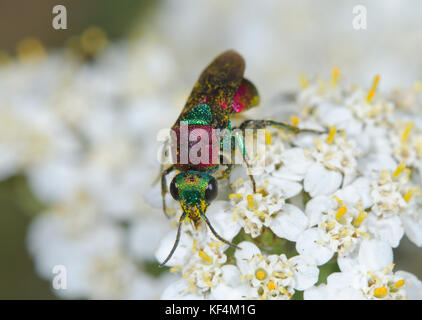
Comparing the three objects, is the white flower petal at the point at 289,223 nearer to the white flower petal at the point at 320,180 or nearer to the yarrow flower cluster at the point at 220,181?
the yarrow flower cluster at the point at 220,181

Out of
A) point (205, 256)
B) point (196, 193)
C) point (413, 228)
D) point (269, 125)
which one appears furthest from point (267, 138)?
point (413, 228)

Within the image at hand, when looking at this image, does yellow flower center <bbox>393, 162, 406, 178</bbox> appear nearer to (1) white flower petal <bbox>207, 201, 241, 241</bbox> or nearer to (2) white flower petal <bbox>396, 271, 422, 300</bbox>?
(2) white flower petal <bbox>396, 271, 422, 300</bbox>

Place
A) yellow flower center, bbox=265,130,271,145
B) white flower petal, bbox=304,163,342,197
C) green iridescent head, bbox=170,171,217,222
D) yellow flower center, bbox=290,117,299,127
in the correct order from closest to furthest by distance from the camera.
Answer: green iridescent head, bbox=170,171,217,222, white flower petal, bbox=304,163,342,197, yellow flower center, bbox=265,130,271,145, yellow flower center, bbox=290,117,299,127

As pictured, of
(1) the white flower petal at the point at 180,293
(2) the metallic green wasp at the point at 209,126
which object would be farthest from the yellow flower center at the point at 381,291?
(1) the white flower petal at the point at 180,293

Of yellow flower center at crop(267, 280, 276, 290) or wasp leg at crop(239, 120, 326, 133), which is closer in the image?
yellow flower center at crop(267, 280, 276, 290)

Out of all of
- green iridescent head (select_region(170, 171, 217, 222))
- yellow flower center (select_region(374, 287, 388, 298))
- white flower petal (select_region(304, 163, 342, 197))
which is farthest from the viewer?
white flower petal (select_region(304, 163, 342, 197))

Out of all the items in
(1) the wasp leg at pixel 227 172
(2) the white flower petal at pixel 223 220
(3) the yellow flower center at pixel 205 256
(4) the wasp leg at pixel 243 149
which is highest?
(4) the wasp leg at pixel 243 149

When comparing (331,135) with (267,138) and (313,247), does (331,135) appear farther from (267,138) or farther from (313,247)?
(313,247)

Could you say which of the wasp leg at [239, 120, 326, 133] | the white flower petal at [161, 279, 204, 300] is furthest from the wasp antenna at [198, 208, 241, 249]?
the wasp leg at [239, 120, 326, 133]
